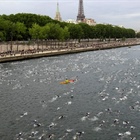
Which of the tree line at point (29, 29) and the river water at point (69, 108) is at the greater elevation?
the tree line at point (29, 29)

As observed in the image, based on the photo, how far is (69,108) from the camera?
32.7 metres

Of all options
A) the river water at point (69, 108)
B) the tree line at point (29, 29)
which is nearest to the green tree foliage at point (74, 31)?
the tree line at point (29, 29)

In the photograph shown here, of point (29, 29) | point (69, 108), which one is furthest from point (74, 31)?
point (69, 108)

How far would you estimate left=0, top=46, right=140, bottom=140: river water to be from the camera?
2556cm

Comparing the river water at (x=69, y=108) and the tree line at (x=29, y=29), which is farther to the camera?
the tree line at (x=29, y=29)

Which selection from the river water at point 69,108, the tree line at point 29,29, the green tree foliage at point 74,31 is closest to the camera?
the river water at point 69,108

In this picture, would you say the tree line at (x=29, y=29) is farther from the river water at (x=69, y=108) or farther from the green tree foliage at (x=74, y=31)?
the river water at (x=69, y=108)

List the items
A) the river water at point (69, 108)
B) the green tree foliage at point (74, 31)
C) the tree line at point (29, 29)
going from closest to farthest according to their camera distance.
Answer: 1. the river water at point (69, 108)
2. the tree line at point (29, 29)
3. the green tree foliage at point (74, 31)

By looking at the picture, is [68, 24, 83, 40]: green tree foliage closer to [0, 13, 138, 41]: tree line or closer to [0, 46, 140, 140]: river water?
[0, 13, 138, 41]: tree line

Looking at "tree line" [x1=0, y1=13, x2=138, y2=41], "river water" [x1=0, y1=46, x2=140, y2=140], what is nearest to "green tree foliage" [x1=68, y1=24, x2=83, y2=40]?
"tree line" [x1=0, y1=13, x2=138, y2=41]

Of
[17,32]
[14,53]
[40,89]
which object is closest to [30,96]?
[40,89]

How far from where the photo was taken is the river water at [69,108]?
83.9ft

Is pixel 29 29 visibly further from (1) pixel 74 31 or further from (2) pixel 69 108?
(2) pixel 69 108

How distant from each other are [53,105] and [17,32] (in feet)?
271
